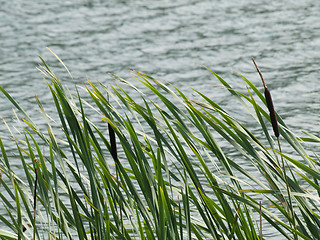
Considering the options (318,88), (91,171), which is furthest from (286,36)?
(91,171)

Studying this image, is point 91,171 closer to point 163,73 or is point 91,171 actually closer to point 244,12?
point 163,73

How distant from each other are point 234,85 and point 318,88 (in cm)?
61

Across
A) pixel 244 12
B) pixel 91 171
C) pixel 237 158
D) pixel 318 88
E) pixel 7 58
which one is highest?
pixel 244 12

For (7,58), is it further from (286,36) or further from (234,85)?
(286,36)

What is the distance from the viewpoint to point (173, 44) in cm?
585

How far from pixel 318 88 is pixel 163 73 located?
1.19 m

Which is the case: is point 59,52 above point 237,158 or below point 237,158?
above

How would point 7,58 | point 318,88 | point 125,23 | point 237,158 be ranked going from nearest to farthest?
point 237,158 → point 318,88 → point 7,58 → point 125,23

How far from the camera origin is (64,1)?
7121 millimetres

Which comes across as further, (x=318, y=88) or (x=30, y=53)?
(x=30, y=53)

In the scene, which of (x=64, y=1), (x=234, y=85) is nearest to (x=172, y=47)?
(x=234, y=85)

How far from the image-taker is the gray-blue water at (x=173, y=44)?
4.94 metres

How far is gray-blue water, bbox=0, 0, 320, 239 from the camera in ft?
16.2

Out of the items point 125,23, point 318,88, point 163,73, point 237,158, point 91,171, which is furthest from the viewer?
point 125,23
